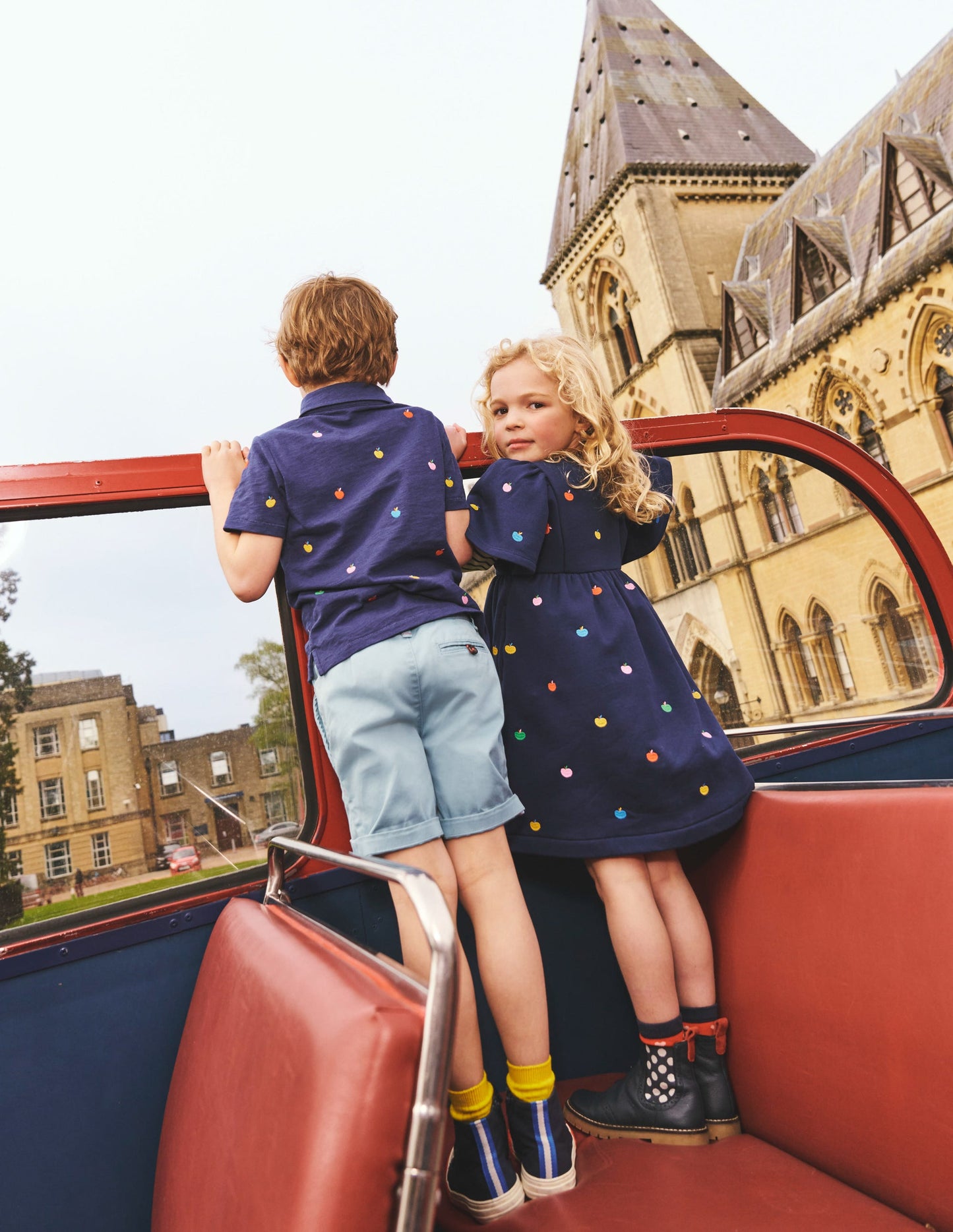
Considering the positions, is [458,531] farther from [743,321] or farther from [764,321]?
[743,321]

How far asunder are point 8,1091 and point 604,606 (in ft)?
4.43

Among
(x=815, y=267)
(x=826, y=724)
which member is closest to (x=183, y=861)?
(x=826, y=724)

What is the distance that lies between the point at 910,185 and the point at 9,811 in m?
21.8

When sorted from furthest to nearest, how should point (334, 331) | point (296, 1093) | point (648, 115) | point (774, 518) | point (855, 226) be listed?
point (648, 115) < point (855, 226) < point (774, 518) < point (334, 331) < point (296, 1093)

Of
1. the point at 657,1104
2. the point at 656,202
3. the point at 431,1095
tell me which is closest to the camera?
the point at 431,1095

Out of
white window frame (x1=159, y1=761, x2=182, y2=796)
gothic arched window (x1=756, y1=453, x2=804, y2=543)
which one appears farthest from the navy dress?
gothic arched window (x1=756, y1=453, x2=804, y2=543)

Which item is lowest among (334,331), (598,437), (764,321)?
(598,437)

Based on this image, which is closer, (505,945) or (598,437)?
(505,945)

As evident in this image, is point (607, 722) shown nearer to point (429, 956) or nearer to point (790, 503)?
point (429, 956)

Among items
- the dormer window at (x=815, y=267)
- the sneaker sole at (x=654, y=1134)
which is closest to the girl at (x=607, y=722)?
the sneaker sole at (x=654, y=1134)

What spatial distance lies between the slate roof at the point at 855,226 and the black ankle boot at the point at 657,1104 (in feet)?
62.7

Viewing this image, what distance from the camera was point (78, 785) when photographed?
5.40 ft

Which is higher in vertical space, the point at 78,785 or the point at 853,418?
the point at 853,418

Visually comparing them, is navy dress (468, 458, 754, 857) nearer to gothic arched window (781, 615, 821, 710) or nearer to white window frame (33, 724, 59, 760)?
white window frame (33, 724, 59, 760)
